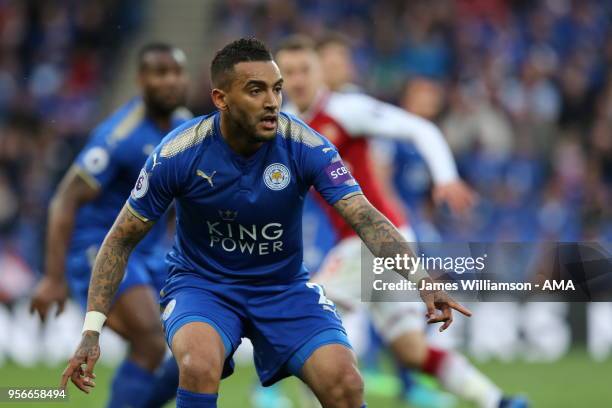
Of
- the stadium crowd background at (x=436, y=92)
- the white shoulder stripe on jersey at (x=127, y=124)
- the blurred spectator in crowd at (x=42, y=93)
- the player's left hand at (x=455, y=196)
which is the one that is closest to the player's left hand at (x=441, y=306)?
the player's left hand at (x=455, y=196)

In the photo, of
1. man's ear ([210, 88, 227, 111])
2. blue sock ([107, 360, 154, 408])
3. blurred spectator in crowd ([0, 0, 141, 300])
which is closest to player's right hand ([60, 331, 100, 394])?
man's ear ([210, 88, 227, 111])

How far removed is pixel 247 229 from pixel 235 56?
0.84 m

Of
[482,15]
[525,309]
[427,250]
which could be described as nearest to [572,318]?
[525,309]

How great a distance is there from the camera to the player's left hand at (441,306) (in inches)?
211

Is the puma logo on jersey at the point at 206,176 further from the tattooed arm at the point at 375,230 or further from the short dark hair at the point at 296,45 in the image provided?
the short dark hair at the point at 296,45

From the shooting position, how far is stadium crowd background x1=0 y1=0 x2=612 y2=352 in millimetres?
15680

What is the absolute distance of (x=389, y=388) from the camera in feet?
35.0

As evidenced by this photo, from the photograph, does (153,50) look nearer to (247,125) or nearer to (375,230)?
(247,125)

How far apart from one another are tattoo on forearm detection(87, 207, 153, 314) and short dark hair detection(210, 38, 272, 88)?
0.78m

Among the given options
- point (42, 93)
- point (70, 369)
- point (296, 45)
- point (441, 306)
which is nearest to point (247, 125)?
point (441, 306)

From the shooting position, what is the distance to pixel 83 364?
5543mm

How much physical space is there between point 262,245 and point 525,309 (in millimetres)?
8397

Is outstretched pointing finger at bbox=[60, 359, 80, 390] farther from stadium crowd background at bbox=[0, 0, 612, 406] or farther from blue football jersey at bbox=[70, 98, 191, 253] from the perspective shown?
stadium crowd background at bbox=[0, 0, 612, 406]

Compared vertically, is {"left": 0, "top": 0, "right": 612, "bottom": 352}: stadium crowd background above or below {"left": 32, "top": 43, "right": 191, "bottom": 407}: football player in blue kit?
above
